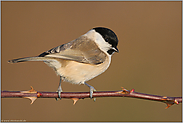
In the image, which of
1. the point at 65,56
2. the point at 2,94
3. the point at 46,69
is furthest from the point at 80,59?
the point at 46,69

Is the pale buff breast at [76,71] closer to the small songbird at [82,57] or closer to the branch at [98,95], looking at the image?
the small songbird at [82,57]

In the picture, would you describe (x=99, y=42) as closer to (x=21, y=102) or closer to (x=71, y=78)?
(x=71, y=78)

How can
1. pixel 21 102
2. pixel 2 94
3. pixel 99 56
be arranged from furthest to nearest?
pixel 21 102
pixel 99 56
pixel 2 94

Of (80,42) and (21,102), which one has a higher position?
(80,42)

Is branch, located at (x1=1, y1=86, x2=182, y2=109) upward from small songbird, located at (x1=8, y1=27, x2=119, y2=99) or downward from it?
downward

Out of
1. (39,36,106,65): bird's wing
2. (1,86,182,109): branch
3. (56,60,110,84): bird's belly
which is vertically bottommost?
(1,86,182,109): branch

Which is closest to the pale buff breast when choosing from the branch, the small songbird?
the small songbird

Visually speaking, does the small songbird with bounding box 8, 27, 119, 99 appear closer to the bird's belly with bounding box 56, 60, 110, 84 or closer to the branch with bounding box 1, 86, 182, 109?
the bird's belly with bounding box 56, 60, 110, 84

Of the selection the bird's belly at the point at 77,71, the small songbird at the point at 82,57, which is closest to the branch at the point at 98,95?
the small songbird at the point at 82,57
